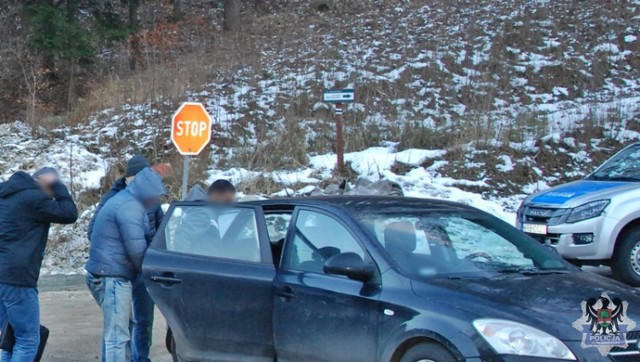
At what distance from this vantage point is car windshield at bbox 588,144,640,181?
9.80 m

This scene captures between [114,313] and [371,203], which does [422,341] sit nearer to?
[371,203]

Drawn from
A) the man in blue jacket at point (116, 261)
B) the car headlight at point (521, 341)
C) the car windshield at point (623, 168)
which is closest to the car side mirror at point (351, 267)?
the car headlight at point (521, 341)

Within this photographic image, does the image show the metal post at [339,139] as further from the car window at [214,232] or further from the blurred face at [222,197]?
the car window at [214,232]

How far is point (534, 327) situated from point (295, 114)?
14.2 metres

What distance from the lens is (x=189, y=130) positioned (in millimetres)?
10820

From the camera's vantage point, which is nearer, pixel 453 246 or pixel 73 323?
pixel 453 246

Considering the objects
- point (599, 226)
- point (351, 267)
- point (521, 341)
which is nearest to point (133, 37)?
point (599, 226)

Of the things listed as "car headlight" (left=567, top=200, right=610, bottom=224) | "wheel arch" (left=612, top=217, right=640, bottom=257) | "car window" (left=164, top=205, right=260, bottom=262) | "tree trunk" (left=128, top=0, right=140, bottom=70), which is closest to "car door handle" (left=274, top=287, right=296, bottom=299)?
"car window" (left=164, top=205, right=260, bottom=262)

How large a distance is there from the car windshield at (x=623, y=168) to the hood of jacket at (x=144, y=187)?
20.4 ft

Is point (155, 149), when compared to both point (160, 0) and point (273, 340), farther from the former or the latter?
point (160, 0)

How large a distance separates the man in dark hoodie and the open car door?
0.81 m

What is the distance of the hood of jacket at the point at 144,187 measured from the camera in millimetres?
6070

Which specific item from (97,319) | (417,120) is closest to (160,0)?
(417,120)

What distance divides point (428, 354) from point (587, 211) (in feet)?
18.4
